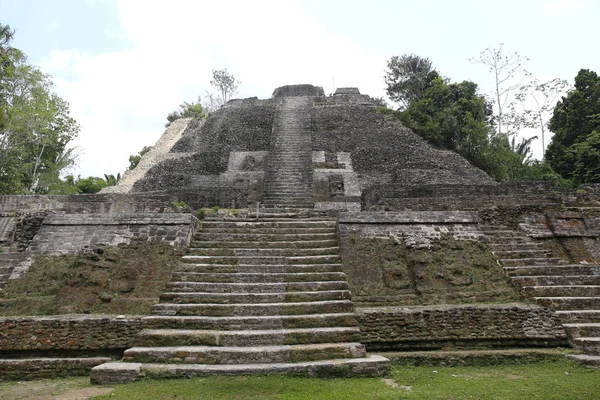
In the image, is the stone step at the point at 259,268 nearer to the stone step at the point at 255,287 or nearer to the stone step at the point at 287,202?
the stone step at the point at 255,287

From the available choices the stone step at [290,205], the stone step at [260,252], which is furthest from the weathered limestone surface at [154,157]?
the stone step at [260,252]

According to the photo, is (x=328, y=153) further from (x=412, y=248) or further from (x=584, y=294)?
(x=584, y=294)

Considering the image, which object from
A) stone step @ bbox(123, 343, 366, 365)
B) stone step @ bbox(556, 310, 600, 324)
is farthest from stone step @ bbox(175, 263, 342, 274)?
stone step @ bbox(556, 310, 600, 324)

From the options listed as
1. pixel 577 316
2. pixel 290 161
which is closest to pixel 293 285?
pixel 577 316

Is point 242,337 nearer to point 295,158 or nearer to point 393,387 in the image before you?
point 393,387

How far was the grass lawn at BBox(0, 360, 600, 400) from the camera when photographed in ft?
11.7

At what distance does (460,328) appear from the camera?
5020 millimetres

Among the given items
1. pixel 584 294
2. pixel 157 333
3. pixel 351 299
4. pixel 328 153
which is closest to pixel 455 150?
pixel 328 153

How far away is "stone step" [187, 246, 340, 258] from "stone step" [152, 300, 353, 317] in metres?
1.37

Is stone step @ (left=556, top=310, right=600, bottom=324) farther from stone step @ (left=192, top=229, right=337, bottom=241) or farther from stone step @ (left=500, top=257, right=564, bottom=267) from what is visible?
stone step @ (left=192, top=229, right=337, bottom=241)

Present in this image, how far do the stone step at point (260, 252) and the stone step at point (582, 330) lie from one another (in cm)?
340

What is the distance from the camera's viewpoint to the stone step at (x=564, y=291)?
559 centimetres

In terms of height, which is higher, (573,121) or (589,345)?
(573,121)

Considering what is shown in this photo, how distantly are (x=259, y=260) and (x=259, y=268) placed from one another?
0.79ft
